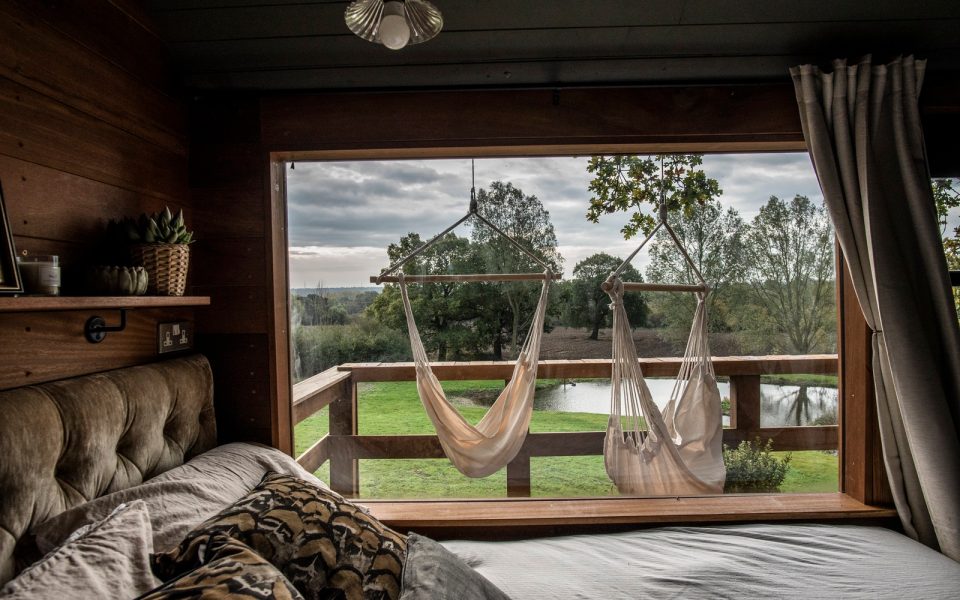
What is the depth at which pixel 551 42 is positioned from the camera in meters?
1.54

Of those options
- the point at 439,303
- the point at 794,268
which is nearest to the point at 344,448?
the point at 439,303

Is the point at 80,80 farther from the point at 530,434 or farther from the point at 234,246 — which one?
the point at 530,434

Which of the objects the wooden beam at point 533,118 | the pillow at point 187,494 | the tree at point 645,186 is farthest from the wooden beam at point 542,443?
the wooden beam at point 533,118

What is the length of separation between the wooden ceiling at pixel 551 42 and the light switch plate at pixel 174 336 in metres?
0.81

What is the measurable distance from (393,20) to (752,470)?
74.7 inches

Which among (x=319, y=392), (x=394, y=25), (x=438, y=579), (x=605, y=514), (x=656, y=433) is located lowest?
(x=605, y=514)

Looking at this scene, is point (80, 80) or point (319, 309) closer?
point (80, 80)

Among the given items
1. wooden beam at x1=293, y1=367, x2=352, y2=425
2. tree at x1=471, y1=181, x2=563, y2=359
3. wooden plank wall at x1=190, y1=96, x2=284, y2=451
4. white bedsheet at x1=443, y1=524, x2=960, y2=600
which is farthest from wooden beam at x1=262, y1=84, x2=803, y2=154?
white bedsheet at x1=443, y1=524, x2=960, y2=600

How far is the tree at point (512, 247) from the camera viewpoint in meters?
1.86

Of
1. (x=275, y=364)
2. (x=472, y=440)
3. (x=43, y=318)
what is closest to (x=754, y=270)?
(x=472, y=440)

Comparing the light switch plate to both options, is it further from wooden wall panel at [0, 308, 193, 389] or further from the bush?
the bush

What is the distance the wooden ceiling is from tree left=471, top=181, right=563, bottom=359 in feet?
1.34

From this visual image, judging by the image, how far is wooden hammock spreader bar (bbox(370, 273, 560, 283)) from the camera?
1806mm

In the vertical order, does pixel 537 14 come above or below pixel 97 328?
above
